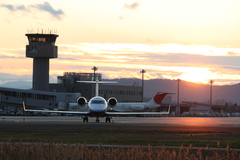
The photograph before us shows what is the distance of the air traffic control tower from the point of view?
14600cm

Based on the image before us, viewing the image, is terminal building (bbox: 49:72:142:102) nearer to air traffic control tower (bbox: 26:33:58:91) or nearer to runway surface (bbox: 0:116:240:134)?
air traffic control tower (bbox: 26:33:58:91)

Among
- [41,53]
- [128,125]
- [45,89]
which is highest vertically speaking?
[41,53]

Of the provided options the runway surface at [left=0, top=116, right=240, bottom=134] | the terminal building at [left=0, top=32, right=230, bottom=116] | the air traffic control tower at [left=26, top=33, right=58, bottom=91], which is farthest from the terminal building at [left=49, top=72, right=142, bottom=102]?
the runway surface at [left=0, top=116, right=240, bottom=134]

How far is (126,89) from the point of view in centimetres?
17700

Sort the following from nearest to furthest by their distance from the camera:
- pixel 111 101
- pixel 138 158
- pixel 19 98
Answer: pixel 138 158
pixel 111 101
pixel 19 98

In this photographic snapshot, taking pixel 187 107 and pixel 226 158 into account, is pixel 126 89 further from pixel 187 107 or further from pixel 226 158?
pixel 226 158

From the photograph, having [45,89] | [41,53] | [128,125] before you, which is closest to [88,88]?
[45,89]

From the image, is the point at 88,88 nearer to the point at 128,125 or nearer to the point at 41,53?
the point at 41,53

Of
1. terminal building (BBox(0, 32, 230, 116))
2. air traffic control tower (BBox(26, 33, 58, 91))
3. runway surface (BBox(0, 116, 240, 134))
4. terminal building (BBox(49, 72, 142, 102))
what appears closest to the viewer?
runway surface (BBox(0, 116, 240, 134))

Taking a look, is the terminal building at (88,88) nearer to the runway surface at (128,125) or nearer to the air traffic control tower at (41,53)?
the air traffic control tower at (41,53)

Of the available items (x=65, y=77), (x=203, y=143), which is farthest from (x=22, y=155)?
(x=65, y=77)

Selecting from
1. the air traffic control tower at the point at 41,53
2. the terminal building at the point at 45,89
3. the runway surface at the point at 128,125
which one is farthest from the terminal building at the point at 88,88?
the runway surface at the point at 128,125

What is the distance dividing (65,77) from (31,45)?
20.4 metres

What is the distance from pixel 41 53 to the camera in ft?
478
